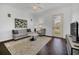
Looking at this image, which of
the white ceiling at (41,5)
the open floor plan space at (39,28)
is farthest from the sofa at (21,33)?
the white ceiling at (41,5)

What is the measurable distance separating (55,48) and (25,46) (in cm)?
64

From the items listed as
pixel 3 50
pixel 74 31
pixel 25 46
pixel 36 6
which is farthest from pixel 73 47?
pixel 3 50

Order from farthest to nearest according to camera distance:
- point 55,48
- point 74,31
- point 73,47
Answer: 1. point 55,48
2. point 74,31
3. point 73,47

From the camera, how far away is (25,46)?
178 centimetres

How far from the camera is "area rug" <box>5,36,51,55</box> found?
5.70 feet

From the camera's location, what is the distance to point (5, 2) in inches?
66.8

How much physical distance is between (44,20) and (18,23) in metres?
0.58

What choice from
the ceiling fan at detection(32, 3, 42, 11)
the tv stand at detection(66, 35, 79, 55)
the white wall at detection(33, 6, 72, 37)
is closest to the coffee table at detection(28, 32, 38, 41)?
the white wall at detection(33, 6, 72, 37)

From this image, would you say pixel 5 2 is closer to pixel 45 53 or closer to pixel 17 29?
pixel 17 29

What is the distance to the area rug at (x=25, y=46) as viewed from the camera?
1.74 m

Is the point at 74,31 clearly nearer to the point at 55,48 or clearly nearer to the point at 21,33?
the point at 55,48

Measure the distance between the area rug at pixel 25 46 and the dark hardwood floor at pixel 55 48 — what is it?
0.29ft

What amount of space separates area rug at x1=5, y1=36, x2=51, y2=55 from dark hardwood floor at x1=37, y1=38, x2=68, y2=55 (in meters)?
0.09
